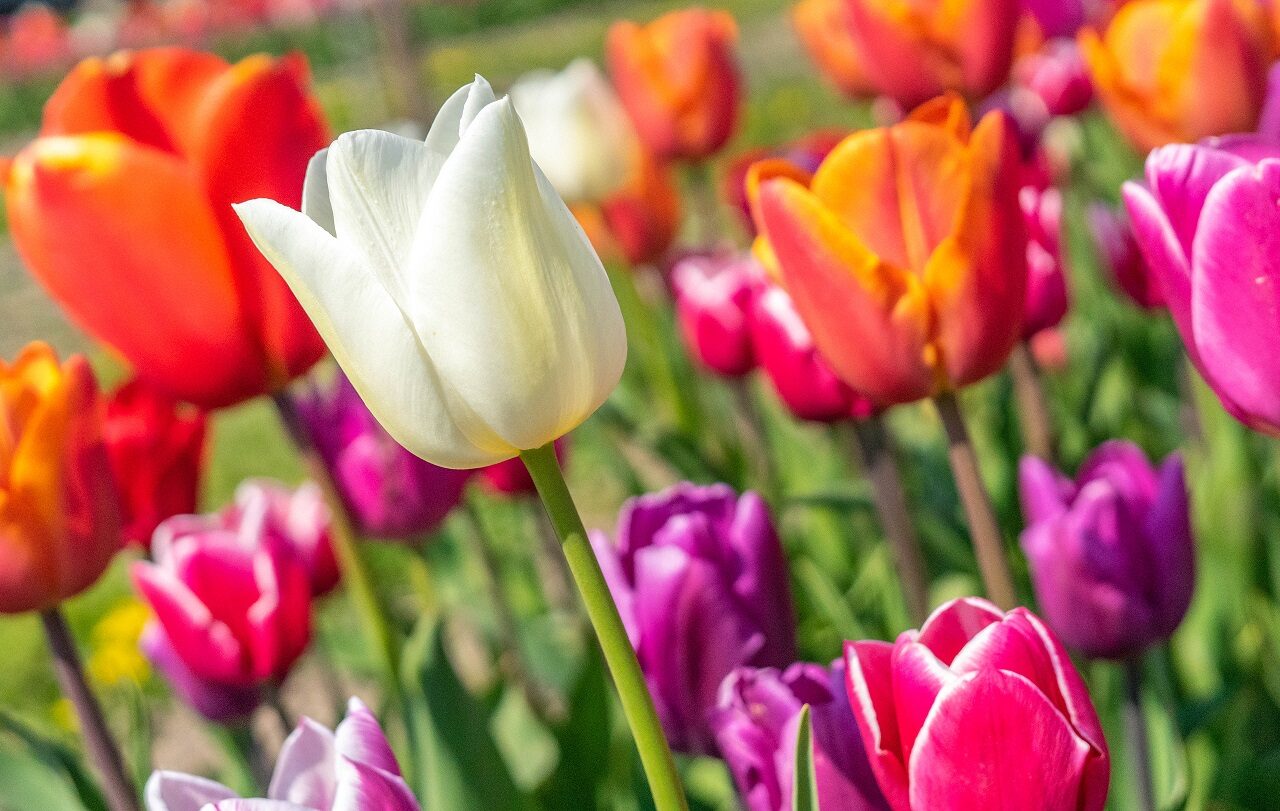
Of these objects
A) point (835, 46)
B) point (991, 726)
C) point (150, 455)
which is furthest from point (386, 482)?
point (835, 46)

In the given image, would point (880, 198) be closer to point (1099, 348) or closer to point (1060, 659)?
point (1060, 659)

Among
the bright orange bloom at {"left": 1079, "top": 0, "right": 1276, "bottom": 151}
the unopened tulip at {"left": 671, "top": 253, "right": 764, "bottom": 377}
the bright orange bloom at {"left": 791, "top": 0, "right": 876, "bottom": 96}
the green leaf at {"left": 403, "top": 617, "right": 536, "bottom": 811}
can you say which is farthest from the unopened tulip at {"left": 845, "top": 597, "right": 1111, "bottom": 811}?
the bright orange bloom at {"left": 791, "top": 0, "right": 876, "bottom": 96}

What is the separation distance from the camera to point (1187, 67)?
1.31 metres

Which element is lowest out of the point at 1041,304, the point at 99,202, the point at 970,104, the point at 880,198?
the point at 1041,304

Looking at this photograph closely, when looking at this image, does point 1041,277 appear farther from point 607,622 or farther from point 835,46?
point 835,46

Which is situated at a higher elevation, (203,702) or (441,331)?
(441,331)

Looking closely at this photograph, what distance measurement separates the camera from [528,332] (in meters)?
0.62

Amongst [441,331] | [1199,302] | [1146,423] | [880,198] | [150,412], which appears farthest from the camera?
[1146,423]

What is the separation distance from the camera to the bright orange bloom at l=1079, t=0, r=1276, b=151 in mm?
1296

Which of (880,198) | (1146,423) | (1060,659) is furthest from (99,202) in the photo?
(1146,423)

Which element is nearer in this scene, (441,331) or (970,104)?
(441,331)

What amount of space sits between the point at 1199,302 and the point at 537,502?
1.11m

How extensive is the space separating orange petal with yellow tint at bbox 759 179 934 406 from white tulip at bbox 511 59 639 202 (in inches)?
60.9

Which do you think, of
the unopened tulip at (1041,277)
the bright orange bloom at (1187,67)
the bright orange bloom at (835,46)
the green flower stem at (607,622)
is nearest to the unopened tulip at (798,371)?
the unopened tulip at (1041,277)
